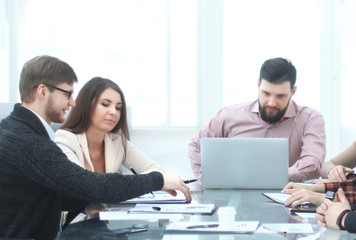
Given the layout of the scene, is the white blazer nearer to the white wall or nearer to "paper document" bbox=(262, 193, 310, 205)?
"paper document" bbox=(262, 193, 310, 205)

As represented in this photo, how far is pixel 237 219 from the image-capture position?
166 cm

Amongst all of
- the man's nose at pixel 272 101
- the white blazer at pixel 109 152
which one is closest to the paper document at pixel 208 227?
the white blazer at pixel 109 152

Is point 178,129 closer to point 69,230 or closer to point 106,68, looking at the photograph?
point 106,68

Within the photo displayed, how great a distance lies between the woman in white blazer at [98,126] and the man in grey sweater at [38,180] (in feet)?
2.91

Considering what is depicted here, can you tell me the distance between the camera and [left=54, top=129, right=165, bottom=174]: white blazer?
248 centimetres

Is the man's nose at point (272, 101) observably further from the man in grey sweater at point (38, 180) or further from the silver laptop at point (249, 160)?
the man in grey sweater at point (38, 180)

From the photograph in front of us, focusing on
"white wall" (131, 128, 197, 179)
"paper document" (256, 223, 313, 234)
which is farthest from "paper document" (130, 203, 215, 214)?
"white wall" (131, 128, 197, 179)

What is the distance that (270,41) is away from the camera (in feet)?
14.5

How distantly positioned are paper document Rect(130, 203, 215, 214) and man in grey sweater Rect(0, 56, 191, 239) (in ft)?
0.39

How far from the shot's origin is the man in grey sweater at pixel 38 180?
1.54 m

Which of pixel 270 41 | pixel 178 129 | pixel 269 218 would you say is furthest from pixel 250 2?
pixel 269 218

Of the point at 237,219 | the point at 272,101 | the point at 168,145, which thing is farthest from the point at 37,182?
the point at 168,145

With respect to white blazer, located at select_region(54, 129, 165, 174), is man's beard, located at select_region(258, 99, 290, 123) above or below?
above

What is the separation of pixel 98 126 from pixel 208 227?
126 centimetres
